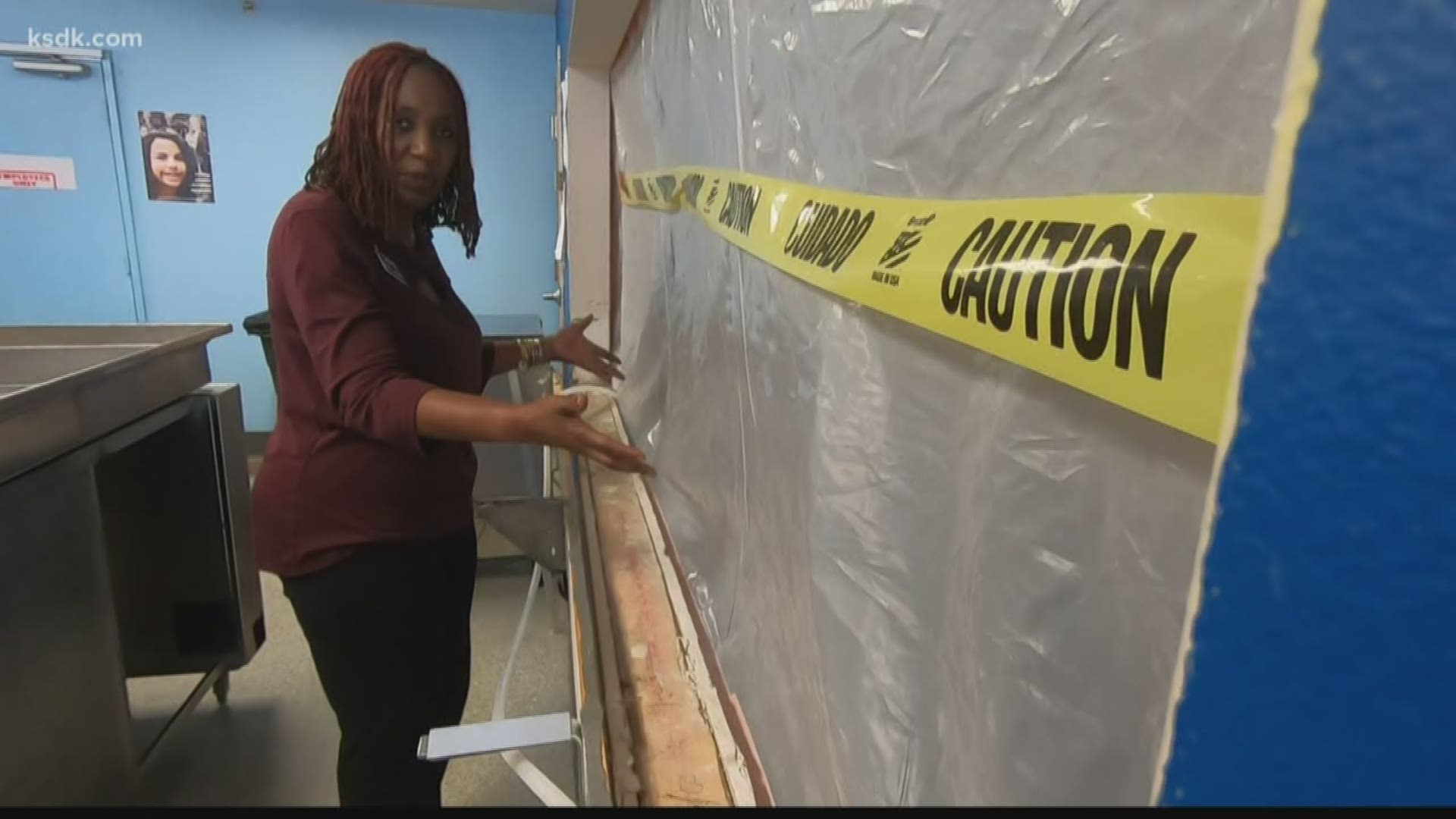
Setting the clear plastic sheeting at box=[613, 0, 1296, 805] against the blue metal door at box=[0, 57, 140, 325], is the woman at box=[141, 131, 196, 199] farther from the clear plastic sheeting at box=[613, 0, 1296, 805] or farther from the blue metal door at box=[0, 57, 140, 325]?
the clear plastic sheeting at box=[613, 0, 1296, 805]

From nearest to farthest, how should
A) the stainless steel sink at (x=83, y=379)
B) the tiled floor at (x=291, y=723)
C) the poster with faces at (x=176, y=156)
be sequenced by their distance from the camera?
the stainless steel sink at (x=83, y=379) < the tiled floor at (x=291, y=723) < the poster with faces at (x=176, y=156)

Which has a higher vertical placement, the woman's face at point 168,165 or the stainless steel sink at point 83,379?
the woman's face at point 168,165

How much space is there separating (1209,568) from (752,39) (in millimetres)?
590

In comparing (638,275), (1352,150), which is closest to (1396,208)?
(1352,150)

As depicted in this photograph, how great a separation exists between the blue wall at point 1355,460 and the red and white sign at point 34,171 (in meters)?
4.85

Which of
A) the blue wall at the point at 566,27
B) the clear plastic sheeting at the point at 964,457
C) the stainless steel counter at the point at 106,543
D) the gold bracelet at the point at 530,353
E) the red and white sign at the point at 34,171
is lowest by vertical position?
the stainless steel counter at the point at 106,543

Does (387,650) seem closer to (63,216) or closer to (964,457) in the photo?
(964,457)

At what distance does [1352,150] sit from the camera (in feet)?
0.47

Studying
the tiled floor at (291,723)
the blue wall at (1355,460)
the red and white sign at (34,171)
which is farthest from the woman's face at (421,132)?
the red and white sign at (34,171)

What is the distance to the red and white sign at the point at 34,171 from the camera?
367 centimetres

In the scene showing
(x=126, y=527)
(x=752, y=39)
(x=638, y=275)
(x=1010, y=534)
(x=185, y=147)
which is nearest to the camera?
(x=1010, y=534)

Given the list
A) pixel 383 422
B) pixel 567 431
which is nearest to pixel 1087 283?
pixel 567 431

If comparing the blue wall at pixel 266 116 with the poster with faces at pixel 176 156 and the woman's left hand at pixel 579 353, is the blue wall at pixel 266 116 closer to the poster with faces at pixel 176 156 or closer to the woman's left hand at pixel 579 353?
the poster with faces at pixel 176 156

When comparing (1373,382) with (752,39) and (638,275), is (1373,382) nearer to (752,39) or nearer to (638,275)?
(752,39)
